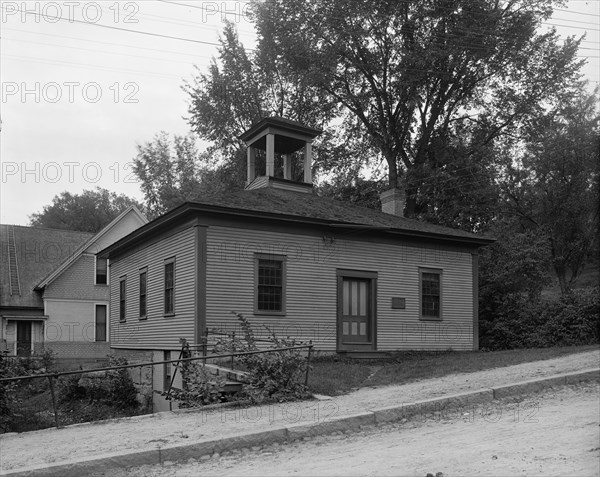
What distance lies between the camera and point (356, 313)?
19578 mm

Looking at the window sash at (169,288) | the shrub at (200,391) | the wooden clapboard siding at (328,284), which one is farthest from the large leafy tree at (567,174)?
the shrub at (200,391)

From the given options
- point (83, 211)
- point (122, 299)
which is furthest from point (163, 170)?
point (122, 299)

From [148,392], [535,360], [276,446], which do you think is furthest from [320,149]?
[276,446]

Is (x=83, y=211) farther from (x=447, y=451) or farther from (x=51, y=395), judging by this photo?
(x=447, y=451)

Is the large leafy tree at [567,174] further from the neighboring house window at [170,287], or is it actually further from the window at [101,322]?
the window at [101,322]

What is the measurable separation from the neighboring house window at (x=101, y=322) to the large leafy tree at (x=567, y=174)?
76.0 ft

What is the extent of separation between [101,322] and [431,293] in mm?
20539

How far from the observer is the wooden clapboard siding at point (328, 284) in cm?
1716

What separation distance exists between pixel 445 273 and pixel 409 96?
14377mm

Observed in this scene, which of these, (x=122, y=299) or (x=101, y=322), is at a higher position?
(x=122, y=299)

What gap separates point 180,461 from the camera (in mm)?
8133

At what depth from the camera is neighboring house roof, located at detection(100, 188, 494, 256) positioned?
1716 centimetres

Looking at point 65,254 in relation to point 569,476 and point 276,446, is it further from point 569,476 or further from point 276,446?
point 569,476

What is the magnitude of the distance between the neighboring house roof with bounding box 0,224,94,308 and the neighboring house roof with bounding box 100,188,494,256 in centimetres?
1256
